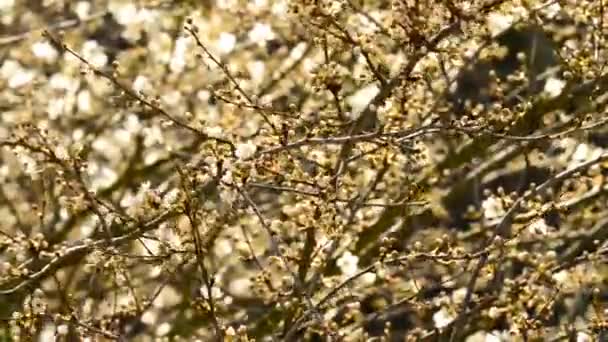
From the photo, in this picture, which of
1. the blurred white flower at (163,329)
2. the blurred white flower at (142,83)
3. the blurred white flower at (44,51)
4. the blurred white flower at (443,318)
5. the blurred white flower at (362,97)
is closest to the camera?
the blurred white flower at (443,318)

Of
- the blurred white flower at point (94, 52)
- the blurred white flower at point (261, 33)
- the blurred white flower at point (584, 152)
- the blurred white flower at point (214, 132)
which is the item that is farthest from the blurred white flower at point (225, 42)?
the blurred white flower at point (214, 132)

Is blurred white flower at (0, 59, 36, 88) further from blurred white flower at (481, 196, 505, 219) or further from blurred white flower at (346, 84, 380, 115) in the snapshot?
blurred white flower at (481, 196, 505, 219)

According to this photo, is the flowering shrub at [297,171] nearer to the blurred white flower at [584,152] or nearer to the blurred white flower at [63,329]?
the blurred white flower at [63,329]

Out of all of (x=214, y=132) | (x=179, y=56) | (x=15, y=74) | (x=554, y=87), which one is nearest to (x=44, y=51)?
(x=15, y=74)

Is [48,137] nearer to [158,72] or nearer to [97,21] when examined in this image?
[158,72]

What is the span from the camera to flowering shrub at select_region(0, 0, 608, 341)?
4.29m

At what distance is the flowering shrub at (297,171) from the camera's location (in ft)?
14.1

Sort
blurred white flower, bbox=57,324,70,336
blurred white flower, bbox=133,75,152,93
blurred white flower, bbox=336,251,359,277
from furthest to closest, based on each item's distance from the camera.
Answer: blurred white flower, bbox=133,75,152,93
blurred white flower, bbox=336,251,359,277
blurred white flower, bbox=57,324,70,336

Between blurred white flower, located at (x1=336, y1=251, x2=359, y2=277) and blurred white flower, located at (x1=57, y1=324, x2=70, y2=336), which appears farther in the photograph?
blurred white flower, located at (x1=336, y1=251, x2=359, y2=277)

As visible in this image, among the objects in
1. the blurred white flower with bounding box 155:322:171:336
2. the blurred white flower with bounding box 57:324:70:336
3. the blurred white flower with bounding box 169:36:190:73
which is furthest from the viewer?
the blurred white flower with bounding box 169:36:190:73

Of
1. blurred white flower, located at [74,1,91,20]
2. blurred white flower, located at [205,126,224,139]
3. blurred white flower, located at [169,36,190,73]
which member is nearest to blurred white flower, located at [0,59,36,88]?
blurred white flower, located at [74,1,91,20]

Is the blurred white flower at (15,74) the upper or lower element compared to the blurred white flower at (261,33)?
upper

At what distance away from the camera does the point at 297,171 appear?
458cm

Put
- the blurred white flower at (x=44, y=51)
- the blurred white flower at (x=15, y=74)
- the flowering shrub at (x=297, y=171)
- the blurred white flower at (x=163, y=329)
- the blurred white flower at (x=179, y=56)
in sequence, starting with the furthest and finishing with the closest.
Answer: the blurred white flower at (x=44, y=51) < the blurred white flower at (x=179, y=56) < the blurred white flower at (x=15, y=74) < the blurred white flower at (x=163, y=329) < the flowering shrub at (x=297, y=171)
